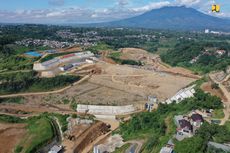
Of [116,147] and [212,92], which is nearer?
[116,147]

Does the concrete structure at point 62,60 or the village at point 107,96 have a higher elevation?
the concrete structure at point 62,60

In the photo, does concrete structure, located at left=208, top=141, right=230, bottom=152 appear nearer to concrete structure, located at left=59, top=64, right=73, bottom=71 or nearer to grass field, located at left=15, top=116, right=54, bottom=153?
grass field, located at left=15, top=116, right=54, bottom=153

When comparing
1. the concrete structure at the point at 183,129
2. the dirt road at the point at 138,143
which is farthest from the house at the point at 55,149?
the concrete structure at the point at 183,129

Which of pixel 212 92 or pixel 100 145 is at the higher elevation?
pixel 212 92

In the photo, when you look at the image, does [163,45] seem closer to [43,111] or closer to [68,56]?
[68,56]

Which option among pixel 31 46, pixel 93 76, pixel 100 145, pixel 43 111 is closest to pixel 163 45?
pixel 31 46

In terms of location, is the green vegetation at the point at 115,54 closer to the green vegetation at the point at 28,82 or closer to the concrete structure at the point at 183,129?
the green vegetation at the point at 28,82

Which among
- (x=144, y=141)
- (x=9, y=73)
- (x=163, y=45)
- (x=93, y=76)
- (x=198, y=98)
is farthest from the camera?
(x=163, y=45)
